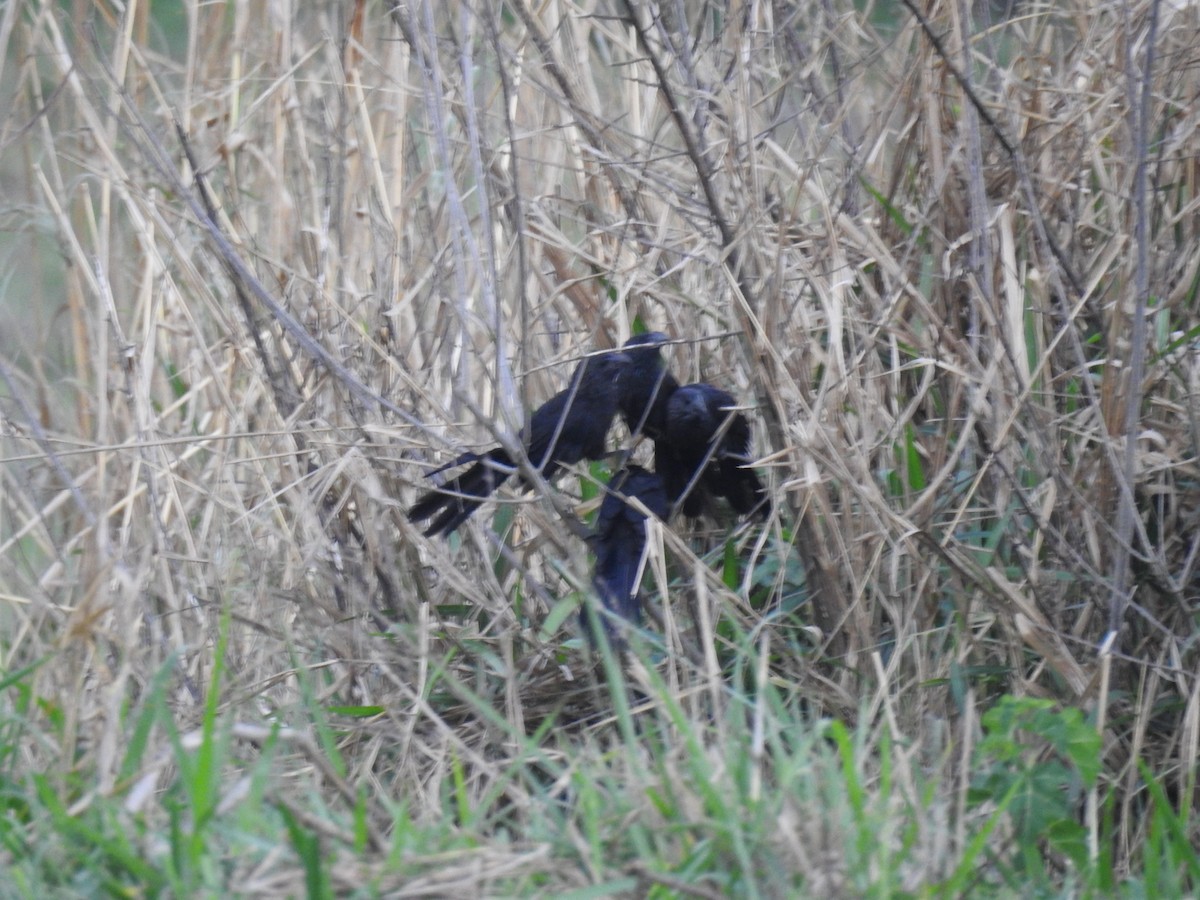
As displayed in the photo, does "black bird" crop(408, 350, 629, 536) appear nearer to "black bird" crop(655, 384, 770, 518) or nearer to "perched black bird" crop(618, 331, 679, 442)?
"perched black bird" crop(618, 331, 679, 442)

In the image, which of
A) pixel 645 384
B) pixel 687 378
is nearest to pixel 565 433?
pixel 645 384

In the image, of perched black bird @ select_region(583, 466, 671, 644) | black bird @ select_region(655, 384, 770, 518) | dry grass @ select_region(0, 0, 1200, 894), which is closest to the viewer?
dry grass @ select_region(0, 0, 1200, 894)

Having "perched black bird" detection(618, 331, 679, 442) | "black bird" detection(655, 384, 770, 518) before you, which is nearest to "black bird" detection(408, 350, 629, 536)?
"perched black bird" detection(618, 331, 679, 442)

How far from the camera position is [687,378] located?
2.66 metres

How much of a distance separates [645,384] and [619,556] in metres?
0.34

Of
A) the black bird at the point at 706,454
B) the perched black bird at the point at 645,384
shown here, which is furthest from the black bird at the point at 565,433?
the black bird at the point at 706,454

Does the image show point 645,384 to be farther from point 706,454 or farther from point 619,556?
point 619,556

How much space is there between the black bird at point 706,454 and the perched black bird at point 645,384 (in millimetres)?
33

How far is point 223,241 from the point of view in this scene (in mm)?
2146

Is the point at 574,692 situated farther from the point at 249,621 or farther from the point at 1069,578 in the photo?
the point at 1069,578

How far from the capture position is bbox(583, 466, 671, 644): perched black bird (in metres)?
2.16

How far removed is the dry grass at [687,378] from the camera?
2021 mm

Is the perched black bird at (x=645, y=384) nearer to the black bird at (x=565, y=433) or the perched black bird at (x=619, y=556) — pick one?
the black bird at (x=565, y=433)

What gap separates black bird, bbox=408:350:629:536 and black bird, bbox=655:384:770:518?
0.41 ft
